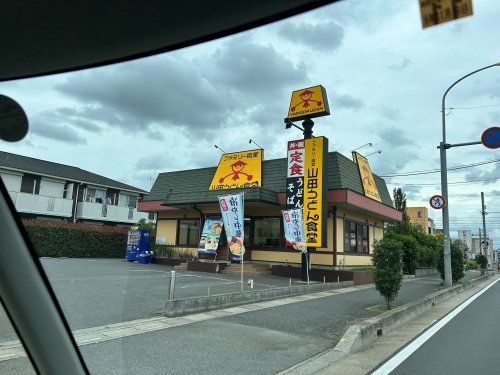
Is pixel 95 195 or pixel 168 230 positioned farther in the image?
pixel 95 195

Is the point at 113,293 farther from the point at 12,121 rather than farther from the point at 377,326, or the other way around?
the point at 12,121

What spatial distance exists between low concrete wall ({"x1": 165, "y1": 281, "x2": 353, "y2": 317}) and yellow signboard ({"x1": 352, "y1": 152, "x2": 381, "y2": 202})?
10315mm

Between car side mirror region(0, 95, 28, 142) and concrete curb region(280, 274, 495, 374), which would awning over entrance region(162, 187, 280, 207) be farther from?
car side mirror region(0, 95, 28, 142)

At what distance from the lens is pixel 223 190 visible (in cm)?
2297

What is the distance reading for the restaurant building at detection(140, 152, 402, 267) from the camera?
67.7 feet

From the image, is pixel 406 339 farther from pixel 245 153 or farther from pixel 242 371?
pixel 245 153

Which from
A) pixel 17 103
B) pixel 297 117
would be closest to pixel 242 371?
pixel 17 103

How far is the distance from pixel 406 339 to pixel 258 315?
333 centimetres

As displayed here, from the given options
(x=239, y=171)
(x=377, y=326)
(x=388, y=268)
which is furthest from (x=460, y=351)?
(x=239, y=171)

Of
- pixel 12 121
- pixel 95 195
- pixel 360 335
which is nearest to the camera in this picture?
pixel 12 121

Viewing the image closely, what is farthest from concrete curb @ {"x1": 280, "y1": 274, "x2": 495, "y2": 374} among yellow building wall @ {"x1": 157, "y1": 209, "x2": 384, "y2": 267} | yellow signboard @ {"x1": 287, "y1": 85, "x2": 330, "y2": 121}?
yellow signboard @ {"x1": 287, "y1": 85, "x2": 330, "y2": 121}

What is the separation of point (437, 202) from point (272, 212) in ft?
28.0

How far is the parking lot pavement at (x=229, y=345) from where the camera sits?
586 centimetres

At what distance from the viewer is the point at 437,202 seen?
17844 mm
